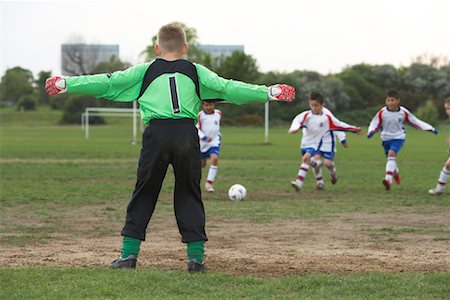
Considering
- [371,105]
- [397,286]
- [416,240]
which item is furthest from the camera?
[371,105]

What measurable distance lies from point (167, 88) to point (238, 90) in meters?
0.56

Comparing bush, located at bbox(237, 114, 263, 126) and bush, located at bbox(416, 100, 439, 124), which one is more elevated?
bush, located at bbox(416, 100, 439, 124)

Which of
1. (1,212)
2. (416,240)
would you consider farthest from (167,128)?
(1,212)

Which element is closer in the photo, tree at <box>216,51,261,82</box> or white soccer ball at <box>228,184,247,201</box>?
white soccer ball at <box>228,184,247,201</box>

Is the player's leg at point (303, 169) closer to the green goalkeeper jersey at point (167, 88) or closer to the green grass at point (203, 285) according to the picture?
the green goalkeeper jersey at point (167, 88)

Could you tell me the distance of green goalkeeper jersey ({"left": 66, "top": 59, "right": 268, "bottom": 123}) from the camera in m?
6.52

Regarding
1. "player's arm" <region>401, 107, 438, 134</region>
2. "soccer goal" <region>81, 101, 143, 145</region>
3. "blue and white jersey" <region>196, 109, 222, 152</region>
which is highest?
"player's arm" <region>401, 107, 438, 134</region>

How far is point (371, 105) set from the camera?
56.0m

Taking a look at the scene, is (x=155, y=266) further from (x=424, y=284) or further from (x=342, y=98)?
(x=342, y=98)

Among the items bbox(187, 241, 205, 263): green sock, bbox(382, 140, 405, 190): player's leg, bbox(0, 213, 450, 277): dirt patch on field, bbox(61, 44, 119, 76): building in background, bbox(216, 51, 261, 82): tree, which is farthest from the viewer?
bbox(61, 44, 119, 76): building in background

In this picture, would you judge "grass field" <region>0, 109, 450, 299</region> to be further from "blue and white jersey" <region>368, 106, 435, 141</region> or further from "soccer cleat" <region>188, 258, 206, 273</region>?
"blue and white jersey" <region>368, 106, 435, 141</region>

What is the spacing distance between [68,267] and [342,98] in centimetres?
5129

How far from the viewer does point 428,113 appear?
52719 millimetres

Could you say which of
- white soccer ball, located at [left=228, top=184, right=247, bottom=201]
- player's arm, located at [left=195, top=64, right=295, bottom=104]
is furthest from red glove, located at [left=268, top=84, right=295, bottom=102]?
white soccer ball, located at [left=228, top=184, right=247, bottom=201]
